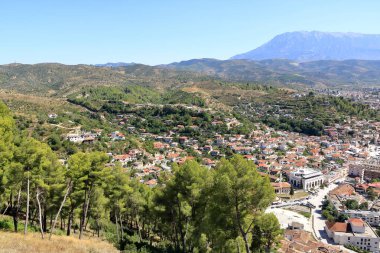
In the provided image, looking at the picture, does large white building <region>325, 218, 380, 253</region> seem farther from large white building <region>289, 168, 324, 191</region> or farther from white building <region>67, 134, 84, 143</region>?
white building <region>67, 134, 84, 143</region>

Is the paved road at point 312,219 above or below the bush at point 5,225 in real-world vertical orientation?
below

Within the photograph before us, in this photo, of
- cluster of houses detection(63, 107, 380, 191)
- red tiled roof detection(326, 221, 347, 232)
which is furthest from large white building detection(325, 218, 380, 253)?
cluster of houses detection(63, 107, 380, 191)

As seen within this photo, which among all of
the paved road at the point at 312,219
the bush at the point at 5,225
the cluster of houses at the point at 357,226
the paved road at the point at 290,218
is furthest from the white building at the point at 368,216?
the bush at the point at 5,225

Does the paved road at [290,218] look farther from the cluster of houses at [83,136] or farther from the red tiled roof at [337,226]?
the cluster of houses at [83,136]

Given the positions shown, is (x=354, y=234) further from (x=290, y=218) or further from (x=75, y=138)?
(x=75, y=138)

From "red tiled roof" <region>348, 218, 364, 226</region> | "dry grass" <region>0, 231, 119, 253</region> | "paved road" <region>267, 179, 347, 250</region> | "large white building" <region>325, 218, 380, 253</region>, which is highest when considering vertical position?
"dry grass" <region>0, 231, 119, 253</region>
